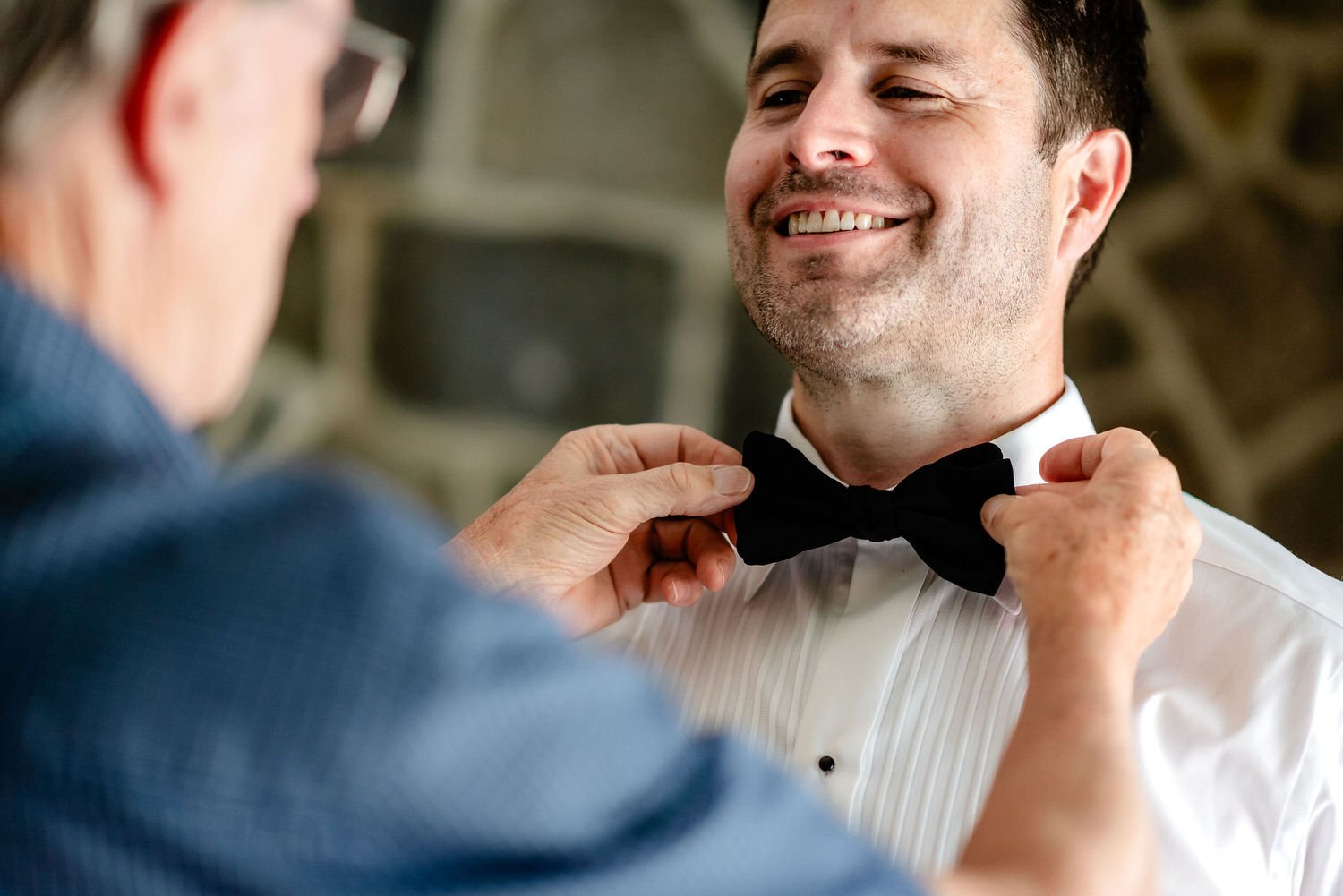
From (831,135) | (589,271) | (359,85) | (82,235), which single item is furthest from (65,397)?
(589,271)

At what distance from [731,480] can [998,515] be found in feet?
1.04

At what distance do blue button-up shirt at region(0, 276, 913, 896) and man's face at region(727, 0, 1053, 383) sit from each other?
871 millimetres

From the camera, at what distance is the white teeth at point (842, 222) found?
4.77 feet

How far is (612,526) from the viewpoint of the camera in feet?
4.57

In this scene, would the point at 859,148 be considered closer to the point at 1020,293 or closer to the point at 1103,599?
the point at 1020,293

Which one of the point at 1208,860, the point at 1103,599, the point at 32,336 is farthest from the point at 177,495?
the point at 1208,860

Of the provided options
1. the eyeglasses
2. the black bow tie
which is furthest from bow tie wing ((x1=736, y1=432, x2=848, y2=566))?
the eyeglasses

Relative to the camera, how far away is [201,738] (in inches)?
23.0

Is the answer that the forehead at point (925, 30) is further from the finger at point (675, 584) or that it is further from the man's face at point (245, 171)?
the man's face at point (245, 171)

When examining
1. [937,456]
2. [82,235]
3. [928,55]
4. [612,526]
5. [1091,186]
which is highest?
[928,55]

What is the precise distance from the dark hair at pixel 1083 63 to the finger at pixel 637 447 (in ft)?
1.84

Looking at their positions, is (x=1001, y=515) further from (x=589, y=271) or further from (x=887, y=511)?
(x=589, y=271)

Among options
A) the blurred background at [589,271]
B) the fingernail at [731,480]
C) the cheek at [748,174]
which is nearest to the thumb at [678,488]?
the fingernail at [731,480]

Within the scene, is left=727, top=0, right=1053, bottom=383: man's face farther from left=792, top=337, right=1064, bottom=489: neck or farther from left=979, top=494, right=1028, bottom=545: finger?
left=979, top=494, right=1028, bottom=545: finger
